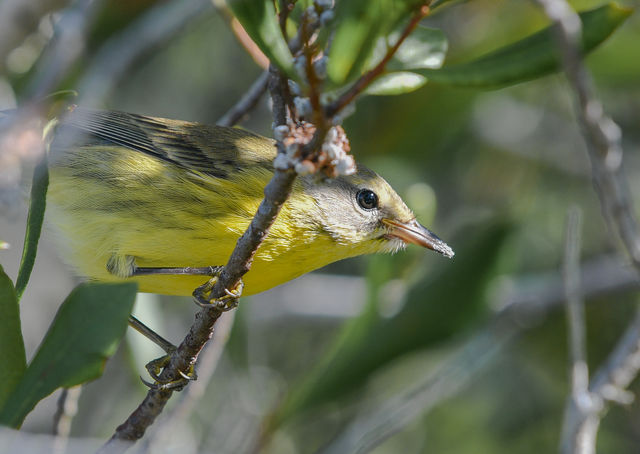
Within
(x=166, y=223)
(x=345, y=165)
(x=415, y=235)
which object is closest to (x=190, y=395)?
(x=166, y=223)

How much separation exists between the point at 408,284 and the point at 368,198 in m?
0.82

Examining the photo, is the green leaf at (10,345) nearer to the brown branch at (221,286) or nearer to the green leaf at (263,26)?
the brown branch at (221,286)

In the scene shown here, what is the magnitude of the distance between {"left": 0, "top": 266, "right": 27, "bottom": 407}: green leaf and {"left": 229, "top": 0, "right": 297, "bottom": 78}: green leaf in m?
0.94

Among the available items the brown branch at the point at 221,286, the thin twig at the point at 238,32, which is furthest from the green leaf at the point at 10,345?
the thin twig at the point at 238,32

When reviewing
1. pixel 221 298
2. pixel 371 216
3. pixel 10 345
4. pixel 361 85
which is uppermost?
pixel 361 85

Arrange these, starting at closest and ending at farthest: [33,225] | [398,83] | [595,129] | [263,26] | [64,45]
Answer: [263,26] → [595,129] → [33,225] → [398,83] → [64,45]

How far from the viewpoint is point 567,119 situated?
658 cm

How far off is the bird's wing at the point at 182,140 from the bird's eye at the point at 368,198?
18.5 inches

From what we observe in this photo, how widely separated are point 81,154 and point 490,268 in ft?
7.02

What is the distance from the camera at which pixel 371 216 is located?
3.90 meters

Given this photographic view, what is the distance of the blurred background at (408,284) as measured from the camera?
3.97 m

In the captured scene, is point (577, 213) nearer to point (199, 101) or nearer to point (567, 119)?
point (567, 119)

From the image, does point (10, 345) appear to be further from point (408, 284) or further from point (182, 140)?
point (408, 284)

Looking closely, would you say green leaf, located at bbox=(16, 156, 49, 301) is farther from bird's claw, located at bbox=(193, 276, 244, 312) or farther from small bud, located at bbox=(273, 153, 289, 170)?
small bud, located at bbox=(273, 153, 289, 170)
